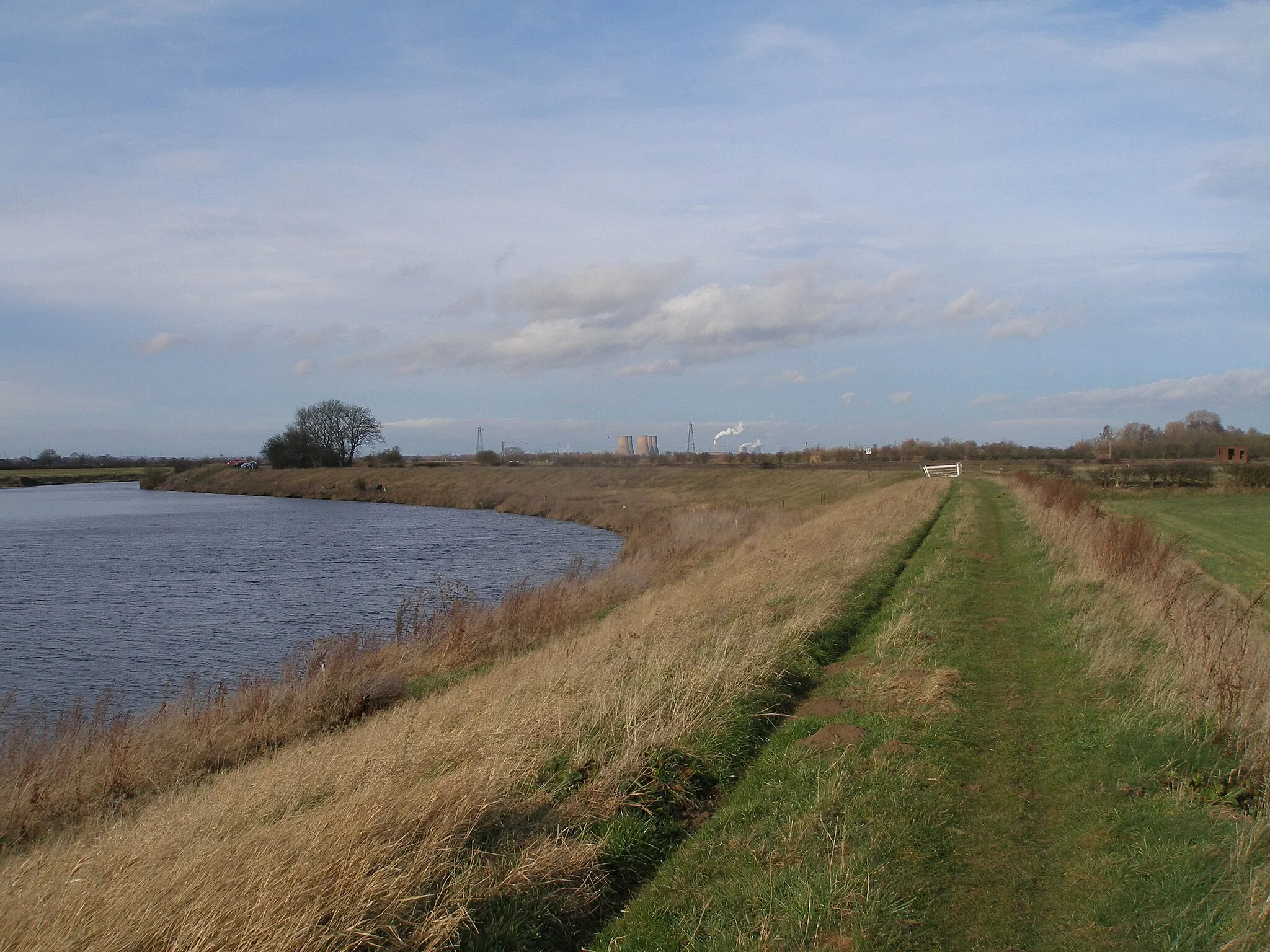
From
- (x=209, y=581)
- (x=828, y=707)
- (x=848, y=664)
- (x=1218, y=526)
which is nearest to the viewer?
(x=828, y=707)

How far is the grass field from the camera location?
104 meters

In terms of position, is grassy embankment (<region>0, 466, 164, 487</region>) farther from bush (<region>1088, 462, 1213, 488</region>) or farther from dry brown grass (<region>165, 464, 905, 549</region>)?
bush (<region>1088, 462, 1213, 488</region>)

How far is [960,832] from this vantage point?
17.1 feet

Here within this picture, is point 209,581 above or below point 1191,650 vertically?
below

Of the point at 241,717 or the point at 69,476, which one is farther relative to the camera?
the point at 69,476

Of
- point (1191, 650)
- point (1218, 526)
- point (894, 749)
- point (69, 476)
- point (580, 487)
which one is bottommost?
point (1218, 526)

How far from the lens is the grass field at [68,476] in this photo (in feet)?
341

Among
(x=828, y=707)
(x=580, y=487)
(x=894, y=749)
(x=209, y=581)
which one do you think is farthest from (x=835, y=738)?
(x=580, y=487)

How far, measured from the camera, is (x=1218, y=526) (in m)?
30.8

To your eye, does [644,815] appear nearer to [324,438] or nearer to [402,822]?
[402,822]

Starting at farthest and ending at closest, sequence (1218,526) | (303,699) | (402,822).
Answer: (1218,526) < (303,699) < (402,822)

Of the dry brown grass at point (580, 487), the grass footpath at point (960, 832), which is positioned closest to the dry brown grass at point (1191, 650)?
the grass footpath at point (960, 832)

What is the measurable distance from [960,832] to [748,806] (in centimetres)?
136

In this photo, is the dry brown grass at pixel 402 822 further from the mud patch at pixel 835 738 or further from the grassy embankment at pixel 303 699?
the grassy embankment at pixel 303 699
